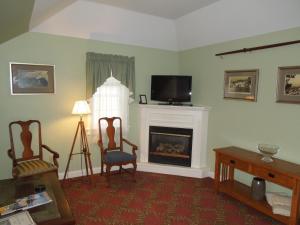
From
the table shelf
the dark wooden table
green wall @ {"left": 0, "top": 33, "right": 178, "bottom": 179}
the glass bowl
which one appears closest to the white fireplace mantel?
the table shelf

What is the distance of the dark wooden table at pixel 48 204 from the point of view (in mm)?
1774

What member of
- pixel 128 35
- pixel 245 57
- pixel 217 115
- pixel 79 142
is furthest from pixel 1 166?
pixel 245 57

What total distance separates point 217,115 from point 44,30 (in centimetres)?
306

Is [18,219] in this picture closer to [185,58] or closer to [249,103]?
[249,103]

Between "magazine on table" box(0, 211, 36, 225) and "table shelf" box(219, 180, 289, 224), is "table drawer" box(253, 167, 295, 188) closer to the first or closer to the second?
"table shelf" box(219, 180, 289, 224)

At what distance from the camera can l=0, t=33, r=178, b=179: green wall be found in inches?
130

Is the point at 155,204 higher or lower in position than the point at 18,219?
lower

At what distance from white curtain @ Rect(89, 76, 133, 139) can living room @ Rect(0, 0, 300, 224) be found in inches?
6.9

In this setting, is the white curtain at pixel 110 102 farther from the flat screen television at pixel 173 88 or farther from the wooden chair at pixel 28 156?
the wooden chair at pixel 28 156

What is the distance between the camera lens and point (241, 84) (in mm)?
3467

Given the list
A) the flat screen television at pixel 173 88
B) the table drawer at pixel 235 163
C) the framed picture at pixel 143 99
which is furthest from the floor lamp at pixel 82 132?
the table drawer at pixel 235 163

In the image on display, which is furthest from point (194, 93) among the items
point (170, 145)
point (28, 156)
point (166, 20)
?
point (28, 156)

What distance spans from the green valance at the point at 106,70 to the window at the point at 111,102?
9 centimetres

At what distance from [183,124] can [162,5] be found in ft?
6.62
